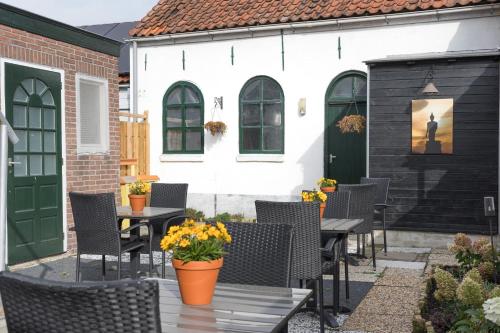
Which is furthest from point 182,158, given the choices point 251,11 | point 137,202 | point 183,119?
point 137,202

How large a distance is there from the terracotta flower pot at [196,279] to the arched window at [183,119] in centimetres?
984

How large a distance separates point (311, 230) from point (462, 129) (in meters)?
5.19

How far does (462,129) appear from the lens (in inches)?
354

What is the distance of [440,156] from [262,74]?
161 inches

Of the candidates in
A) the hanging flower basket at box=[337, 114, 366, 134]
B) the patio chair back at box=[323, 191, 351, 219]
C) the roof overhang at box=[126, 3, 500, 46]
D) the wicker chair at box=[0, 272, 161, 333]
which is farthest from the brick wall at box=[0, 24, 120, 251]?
the wicker chair at box=[0, 272, 161, 333]

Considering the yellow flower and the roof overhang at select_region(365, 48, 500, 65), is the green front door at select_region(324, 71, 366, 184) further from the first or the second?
the yellow flower

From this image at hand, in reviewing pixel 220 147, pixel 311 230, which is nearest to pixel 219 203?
pixel 220 147

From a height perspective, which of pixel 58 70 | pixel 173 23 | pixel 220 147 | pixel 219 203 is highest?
pixel 173 23

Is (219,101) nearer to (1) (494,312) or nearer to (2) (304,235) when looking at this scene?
(2) (304,235)

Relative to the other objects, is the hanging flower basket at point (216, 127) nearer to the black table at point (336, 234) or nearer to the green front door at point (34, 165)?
the green front door at point (34, 165)

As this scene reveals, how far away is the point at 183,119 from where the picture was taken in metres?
12.6

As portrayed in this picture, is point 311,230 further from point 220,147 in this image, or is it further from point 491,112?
point 220,147

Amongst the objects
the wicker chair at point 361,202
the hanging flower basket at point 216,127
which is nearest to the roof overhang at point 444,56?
the wicker chair at point 361,202

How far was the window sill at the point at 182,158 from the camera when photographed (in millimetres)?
12391
